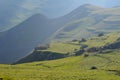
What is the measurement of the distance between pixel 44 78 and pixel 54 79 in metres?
6.03

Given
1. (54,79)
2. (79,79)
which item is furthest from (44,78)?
(79,79)

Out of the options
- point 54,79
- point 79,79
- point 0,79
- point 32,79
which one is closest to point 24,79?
point 32,79

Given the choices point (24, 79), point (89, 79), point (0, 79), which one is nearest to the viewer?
point (0, 79)

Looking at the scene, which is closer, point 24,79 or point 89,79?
point 24,79

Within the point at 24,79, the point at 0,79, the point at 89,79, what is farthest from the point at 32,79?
the point at 0,79

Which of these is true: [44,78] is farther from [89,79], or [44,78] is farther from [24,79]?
[89,79]

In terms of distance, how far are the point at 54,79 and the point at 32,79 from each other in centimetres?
1442

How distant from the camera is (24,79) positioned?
18662 cm

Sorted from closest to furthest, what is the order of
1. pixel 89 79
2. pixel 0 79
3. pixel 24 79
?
pixel 0 79 < pixel 24 79 < pixel 89 79

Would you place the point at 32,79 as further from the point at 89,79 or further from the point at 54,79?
the point at 89,79

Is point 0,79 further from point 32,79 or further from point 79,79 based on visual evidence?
point 79,79

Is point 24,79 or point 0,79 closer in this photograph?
point 0,79

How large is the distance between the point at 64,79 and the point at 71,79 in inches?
170

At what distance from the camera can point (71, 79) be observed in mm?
198125
